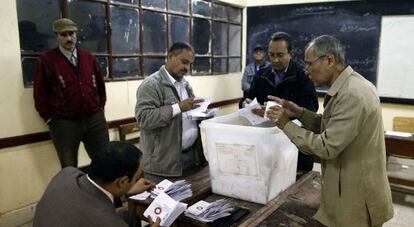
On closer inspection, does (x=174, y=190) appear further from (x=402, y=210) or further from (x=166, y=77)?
(x=402, y=210)

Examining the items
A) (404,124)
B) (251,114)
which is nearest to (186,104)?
(251,114)

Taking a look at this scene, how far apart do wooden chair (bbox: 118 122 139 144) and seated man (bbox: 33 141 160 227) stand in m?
2.20

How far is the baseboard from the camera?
2.61 meters

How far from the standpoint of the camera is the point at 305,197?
1.62 m

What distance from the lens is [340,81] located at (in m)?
1.28

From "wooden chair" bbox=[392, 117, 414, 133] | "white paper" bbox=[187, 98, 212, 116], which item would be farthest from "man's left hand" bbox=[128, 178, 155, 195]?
"wooden chair" bbox=[392, 117, 414, 133]

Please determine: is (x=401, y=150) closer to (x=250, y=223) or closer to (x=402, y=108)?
(x=402, y=108)

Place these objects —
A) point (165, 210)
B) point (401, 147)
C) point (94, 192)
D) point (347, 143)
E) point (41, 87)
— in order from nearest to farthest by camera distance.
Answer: point (94, 192)
point (347, 143)
point (165, 210)
point (41, 87)
point (401, 147)

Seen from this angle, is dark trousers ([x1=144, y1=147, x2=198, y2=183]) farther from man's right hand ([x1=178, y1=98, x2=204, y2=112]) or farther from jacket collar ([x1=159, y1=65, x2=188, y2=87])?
jacket collar ([x1=159, y1=65, x2=188, y2=87])

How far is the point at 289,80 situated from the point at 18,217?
7.71ft

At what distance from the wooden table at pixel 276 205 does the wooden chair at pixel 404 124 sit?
8.03ft

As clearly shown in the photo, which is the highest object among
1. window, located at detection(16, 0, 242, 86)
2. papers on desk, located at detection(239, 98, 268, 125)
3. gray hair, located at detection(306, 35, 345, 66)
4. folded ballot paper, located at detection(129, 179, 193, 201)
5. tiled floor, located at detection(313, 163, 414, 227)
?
window, located at detection(16, 0, 242, 86)

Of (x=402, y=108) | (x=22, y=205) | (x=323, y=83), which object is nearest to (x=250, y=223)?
(x=323, y=83)

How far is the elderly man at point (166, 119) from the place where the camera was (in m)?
1.78
